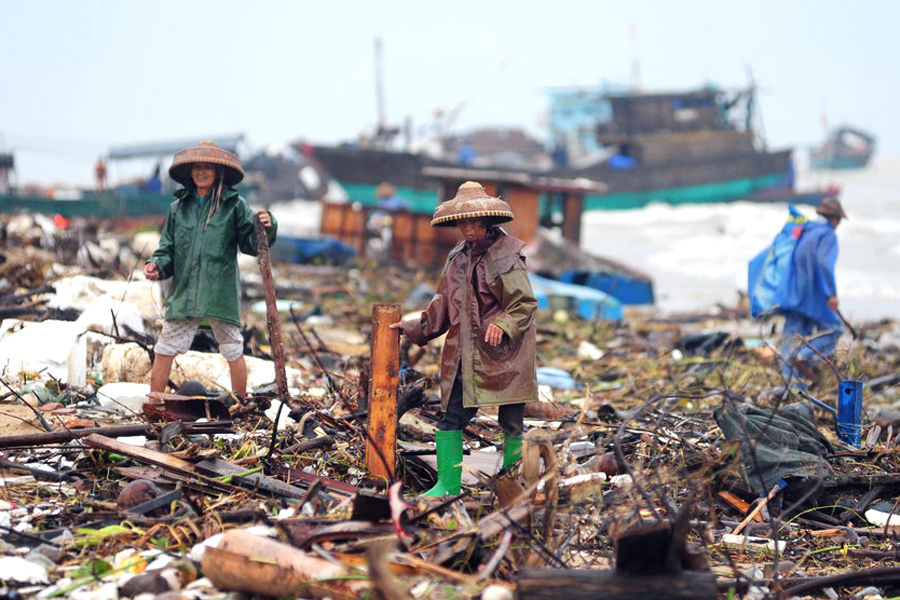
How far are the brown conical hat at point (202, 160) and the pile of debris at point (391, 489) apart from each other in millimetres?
1337

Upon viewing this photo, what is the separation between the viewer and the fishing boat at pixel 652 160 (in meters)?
34.5

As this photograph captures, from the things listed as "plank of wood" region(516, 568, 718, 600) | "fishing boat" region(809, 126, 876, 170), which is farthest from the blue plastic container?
"fishing boat" region(809, 126, 876, 170)

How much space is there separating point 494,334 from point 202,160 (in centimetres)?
237

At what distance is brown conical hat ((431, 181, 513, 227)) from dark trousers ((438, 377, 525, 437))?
786mm

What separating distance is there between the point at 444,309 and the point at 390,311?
1.01 ft

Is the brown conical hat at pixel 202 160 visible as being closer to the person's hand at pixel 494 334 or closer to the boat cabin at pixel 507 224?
the person's hand at pixel 494 334

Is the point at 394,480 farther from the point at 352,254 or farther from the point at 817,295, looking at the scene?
the point at 352,254

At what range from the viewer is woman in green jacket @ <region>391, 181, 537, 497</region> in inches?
163

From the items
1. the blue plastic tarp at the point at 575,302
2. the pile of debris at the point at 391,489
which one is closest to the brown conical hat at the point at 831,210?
the pile of debris at the point at 391,489

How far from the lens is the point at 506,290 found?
4148 mm

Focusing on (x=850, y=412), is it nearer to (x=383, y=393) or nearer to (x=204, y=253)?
(x=383, y=393)

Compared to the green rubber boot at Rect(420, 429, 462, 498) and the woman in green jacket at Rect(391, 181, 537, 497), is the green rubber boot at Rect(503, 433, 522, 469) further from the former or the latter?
the green rubber boot at Rect(420, 429, 462, 498)

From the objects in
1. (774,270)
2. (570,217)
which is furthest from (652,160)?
(774,270)

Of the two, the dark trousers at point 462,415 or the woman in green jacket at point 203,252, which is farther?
the woman in green jacket at point 203,252
